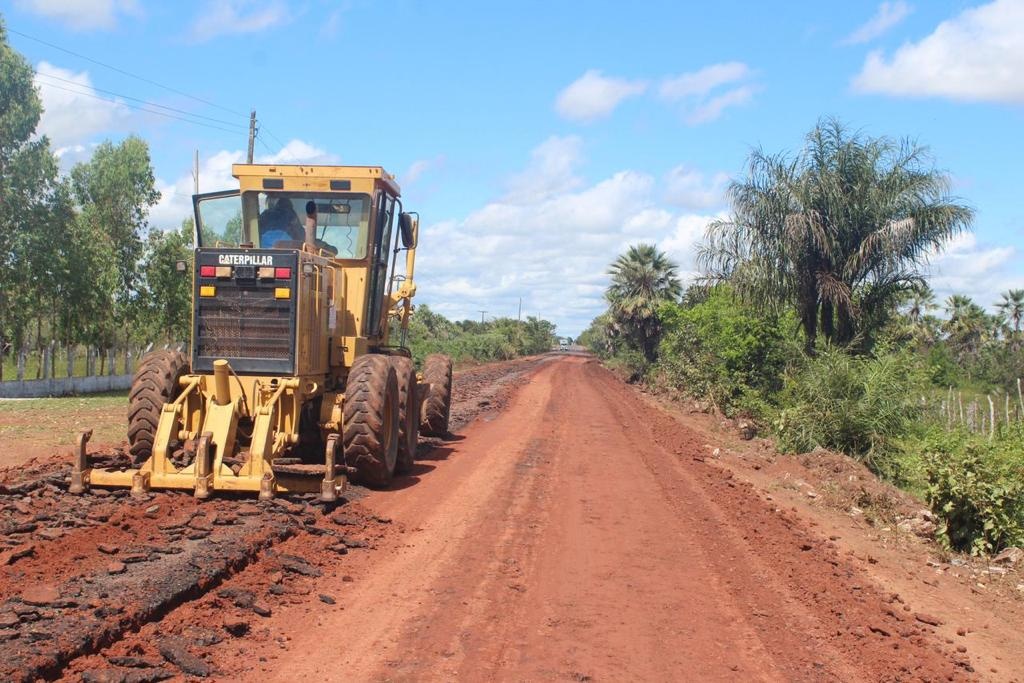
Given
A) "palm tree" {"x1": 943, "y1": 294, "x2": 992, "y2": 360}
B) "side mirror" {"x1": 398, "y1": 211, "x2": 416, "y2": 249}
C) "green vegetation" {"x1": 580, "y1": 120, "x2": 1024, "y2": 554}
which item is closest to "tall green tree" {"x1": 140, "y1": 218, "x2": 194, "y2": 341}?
"green vegetation" {"x1": 580, "y1": 120, "x2": 1024, "y2": 554}

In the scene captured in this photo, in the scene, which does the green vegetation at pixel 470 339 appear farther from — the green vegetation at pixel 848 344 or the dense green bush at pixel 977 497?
the dense green bush at pixel 977 497

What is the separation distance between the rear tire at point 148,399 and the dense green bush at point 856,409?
10.9 metres

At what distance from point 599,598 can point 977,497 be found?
19.4 feet

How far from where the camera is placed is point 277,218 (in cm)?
1143

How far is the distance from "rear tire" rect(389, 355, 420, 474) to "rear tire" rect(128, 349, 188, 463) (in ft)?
8.34

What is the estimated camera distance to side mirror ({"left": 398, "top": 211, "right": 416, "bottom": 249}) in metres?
12.5

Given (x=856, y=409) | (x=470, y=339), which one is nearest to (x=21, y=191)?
(x=856, y=409)

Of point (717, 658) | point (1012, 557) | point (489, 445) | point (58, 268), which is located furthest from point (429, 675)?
point (58, 268)

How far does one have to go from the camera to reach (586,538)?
28.0 ft

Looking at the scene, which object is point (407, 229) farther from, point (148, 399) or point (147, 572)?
point (147, 572)

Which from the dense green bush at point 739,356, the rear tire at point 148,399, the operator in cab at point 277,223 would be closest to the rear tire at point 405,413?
the operator in cab at point 277,223

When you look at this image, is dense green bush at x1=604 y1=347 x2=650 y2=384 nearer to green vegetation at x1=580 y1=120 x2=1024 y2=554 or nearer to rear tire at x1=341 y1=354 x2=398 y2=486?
green vegetation at x1=580 y1=120 x2=1024 y2=554

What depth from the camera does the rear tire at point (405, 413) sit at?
11.5 meters

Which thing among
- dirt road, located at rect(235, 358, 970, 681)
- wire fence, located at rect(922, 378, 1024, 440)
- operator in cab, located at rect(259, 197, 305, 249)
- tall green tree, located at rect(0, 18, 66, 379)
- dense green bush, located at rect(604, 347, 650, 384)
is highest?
tall green tree, located at rect(0, 18, 66, 379)
